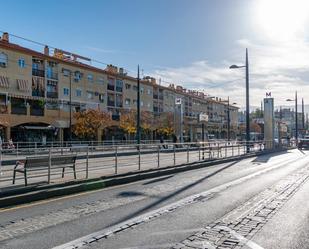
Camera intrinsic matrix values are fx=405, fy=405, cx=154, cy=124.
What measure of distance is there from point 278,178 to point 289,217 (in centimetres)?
725

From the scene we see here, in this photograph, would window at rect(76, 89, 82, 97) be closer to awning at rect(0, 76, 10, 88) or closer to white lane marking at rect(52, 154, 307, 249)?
awning at rect(0, 76, 10, 88)

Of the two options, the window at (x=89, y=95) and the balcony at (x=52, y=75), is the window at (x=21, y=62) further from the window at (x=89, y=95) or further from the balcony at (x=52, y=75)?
the window at (x=89, y=95)

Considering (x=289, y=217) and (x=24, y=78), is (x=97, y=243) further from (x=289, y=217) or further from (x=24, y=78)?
(x=24, y=78)

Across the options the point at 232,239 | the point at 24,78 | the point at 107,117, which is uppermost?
the point at 24,78

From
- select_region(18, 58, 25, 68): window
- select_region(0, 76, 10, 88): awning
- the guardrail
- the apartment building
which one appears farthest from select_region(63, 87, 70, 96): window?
the guardrail

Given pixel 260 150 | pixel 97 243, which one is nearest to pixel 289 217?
pixel 97 243

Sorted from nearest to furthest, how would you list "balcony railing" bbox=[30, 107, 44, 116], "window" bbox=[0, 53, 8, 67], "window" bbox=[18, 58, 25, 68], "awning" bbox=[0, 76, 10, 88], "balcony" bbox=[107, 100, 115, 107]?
1. "awning" bbox=[0, 76, 10, 88]
2. "window" bbox=[0, 53, 8, 67]
3. "window" bbox=[18, 58, 25, 68]
4. "balcony railing" bbox=[30, 107, 44, 116]
5. "balcony" bbox=[107, 100, 115, 107]

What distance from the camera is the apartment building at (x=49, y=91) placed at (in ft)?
160

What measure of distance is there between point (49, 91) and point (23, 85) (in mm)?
5226

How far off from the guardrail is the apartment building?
2234 centimetres

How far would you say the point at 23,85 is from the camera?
166 feet

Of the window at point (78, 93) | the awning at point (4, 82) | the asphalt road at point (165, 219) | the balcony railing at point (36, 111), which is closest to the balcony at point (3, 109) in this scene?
the awning at point (4, 82)

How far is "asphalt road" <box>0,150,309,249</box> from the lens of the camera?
20.3ft

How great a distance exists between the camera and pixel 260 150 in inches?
1331
